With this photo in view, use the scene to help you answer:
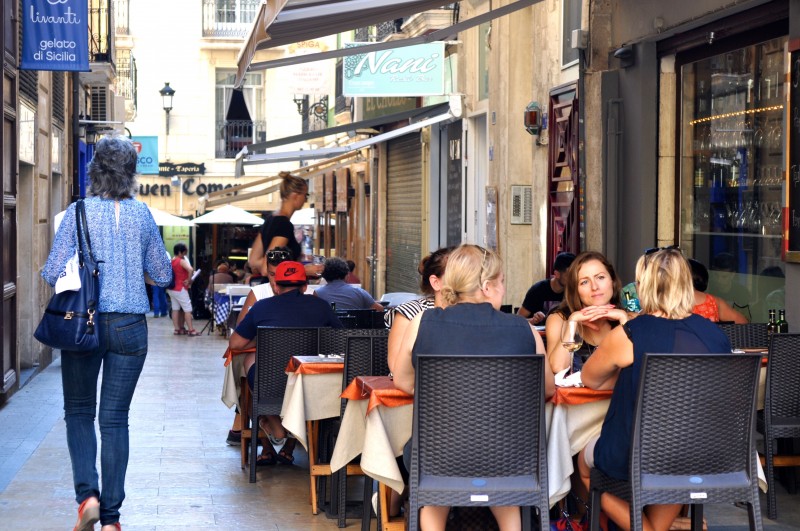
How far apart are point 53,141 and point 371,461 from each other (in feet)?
38.1

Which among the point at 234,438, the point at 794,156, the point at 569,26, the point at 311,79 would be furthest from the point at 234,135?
the point at 794,156

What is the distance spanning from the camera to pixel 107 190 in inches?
241

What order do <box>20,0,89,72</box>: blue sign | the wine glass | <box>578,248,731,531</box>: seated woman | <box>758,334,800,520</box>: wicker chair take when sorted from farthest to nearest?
<box>20,0,89,72</box>: blue sign
<box>758,334,800,520</box>: wicker chair
the wine glass
<box>578,248,731,531</box>: seated woman

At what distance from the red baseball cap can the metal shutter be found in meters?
11.9

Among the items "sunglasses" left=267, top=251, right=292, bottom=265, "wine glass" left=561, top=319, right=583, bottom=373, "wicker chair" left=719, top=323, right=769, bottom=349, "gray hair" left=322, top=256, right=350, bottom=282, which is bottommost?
"wicker chair" left=719, top=323, right=769, bottom=349

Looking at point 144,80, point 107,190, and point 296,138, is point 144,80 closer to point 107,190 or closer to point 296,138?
point 296,138

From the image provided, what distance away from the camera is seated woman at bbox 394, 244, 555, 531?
5.05 m

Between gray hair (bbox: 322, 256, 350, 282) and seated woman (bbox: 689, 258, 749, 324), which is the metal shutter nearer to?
gray hair (bbox: 322, 256, 350, 282)

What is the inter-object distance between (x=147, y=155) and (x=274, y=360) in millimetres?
21223

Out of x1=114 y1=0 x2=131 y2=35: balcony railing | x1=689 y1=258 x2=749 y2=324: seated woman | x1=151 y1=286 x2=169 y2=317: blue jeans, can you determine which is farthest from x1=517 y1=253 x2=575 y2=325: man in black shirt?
x1=114 y1=0 x2=131 y2=35: balcony railing

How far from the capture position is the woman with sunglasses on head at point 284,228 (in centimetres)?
993

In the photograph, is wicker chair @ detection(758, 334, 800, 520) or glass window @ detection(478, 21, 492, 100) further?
glass window @ detection(478, 21, 492, 100)

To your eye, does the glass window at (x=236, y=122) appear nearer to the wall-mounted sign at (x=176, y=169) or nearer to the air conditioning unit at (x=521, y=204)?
the wall-mounted sign at (x=176, y=169)

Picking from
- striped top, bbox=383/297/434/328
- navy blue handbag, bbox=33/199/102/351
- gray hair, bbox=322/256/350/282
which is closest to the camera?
navy blue handbag, bbox=33/199/102/351
